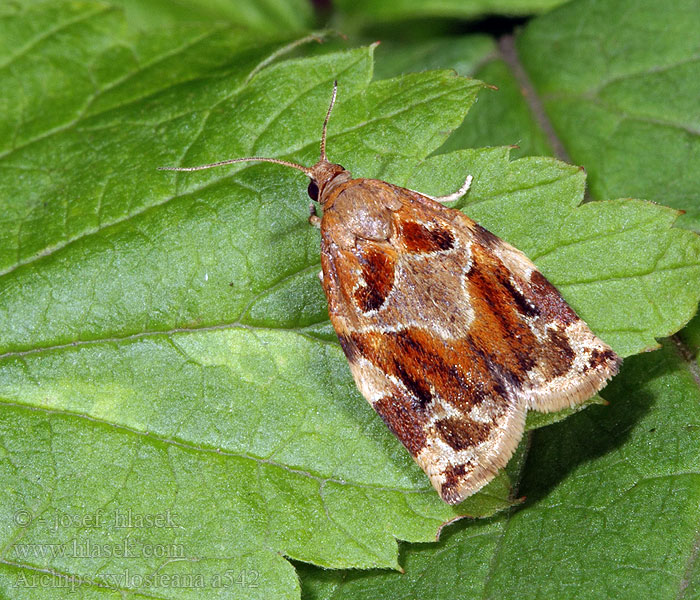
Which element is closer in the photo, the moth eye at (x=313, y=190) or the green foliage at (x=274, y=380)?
the green foliage at (x=274, y=380)

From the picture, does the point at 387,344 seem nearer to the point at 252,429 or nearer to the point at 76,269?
the point at 252,429

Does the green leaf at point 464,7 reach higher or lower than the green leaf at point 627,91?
higher

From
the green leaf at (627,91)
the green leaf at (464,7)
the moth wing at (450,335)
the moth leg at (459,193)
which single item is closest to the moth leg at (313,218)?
the moth wing at (450,335)

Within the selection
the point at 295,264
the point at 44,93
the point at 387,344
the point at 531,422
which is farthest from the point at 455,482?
the point at 44,93

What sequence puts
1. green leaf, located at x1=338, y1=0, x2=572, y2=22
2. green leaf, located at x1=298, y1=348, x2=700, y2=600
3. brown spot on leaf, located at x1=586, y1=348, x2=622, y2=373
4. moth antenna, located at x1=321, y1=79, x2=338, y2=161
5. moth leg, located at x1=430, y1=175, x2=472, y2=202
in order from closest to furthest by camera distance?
green leaf, located at x1=298, y1=348, x2=700, y2=600 < brown spot on leaf, located at x1=586, y1=348, x2=622, y2=373 < moth leg, located at x1=430, y1=175, x2=472, y2=202 < moth antenna, located at x1=321, y1=79, x2=338, y2=161 < green leaf, located at x1=338, y1=0, x2=572, y2=22

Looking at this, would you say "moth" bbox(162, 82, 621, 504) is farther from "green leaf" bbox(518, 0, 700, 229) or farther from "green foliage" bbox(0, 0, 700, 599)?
"green leaf" bbox(518, 0, 700, 229)
